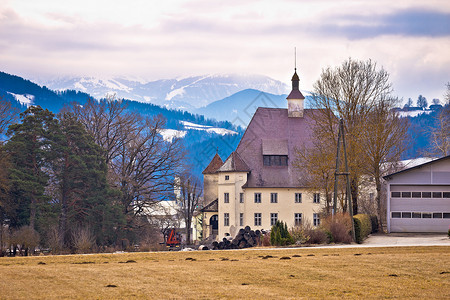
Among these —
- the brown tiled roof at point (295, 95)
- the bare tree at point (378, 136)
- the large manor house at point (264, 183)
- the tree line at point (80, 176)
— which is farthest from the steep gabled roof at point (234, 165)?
the bare tree at point (378, 136)

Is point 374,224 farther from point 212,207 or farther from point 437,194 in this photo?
point 212,207

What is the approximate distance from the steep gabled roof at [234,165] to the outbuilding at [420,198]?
25.0 m

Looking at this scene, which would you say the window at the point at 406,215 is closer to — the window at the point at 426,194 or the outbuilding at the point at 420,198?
the outbuilding at the point at 420,198

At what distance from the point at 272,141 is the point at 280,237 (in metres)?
36.6

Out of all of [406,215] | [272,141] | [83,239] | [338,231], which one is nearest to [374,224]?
[406,215]

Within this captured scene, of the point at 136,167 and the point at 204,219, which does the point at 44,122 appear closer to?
the point at 136,167

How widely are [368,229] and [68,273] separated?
27.0m

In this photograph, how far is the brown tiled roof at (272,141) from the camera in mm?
70062

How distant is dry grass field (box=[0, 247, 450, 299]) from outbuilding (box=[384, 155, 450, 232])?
69.7 ft

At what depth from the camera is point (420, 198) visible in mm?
45906

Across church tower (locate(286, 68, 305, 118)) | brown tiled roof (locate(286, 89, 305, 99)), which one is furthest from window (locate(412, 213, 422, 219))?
brown tiled roof (locate(286, 89, 305, 99))

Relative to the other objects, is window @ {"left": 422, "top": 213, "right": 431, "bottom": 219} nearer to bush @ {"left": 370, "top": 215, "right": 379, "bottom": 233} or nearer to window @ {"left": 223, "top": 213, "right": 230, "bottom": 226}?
bush @ {"left": 370, "top": 215, "right": 379, "bottom": 233}

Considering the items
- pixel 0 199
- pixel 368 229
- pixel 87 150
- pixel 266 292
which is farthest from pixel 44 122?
pixel 266 292

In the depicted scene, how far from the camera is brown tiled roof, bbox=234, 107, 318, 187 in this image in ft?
230
